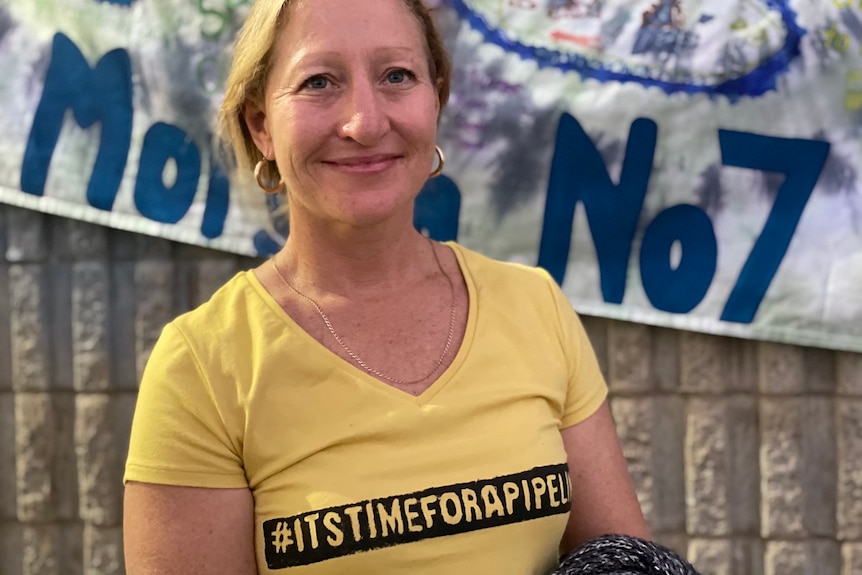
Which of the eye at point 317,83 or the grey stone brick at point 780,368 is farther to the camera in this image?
the grey stone brick at point 780,368

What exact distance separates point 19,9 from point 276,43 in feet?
4.84

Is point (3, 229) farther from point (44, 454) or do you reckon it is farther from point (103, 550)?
point (103, 550)

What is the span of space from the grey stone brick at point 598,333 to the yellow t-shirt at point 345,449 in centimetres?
116

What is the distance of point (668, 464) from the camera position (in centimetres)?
231

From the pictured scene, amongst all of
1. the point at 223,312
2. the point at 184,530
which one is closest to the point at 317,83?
the point at 223,312

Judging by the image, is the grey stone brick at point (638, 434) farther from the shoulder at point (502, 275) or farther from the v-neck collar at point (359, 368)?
the v-neck collar at point (359, 368)

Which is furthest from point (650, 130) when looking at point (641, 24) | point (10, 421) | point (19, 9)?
point (10, 421)

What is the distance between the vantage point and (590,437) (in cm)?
123

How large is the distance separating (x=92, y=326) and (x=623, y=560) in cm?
174

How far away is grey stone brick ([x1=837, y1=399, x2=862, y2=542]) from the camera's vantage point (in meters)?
2.24

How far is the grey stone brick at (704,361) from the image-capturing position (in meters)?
2.26

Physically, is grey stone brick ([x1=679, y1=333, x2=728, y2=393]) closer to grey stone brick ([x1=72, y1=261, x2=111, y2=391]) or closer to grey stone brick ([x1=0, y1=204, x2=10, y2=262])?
grey stone brick ([x1=72, y1=261, x2=111, y2=391])

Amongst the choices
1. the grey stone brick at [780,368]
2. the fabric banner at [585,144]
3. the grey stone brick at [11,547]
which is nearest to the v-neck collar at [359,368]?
the fabric banner at [585,144]

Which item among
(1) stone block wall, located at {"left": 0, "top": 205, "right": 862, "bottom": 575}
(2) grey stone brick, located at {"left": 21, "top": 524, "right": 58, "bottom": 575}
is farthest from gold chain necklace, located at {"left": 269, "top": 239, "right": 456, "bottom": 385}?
(2) grey stone brick, located at {"left": 21, "top": 524, "right": 58, "bottom": 575}
